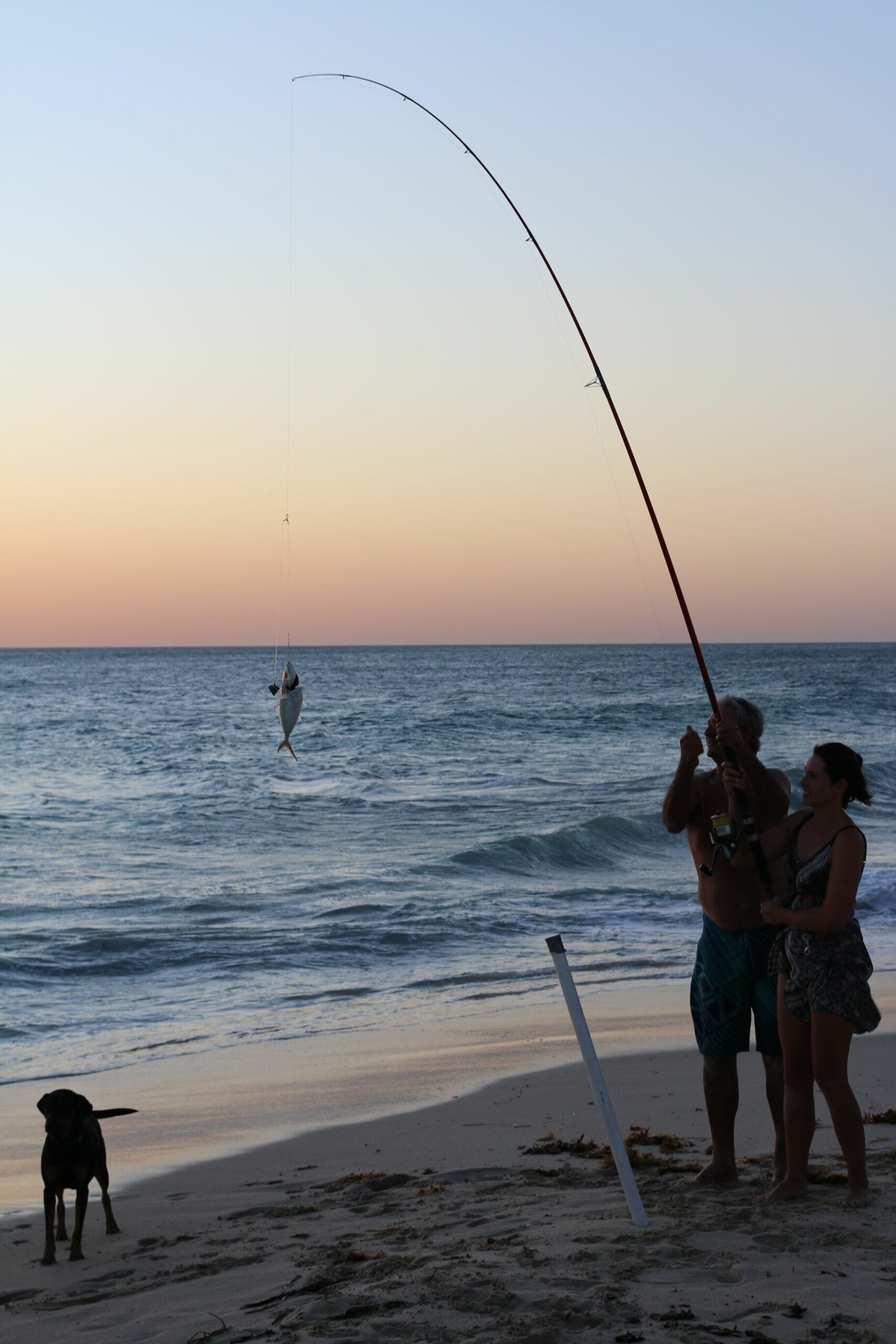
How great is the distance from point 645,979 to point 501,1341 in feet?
19.2

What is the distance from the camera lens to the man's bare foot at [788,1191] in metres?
3.70

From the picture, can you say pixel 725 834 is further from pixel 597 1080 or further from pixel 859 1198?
pixel 859 1198

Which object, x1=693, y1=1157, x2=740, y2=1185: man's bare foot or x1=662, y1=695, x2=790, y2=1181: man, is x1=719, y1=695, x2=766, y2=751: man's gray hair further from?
x1=693, y1=1157, x2=740, y2=1185: man's bare foot

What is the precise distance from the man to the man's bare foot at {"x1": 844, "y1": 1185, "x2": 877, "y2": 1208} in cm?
33

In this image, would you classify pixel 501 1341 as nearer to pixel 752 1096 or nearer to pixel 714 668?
pixel 752 1096

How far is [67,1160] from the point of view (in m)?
3.98

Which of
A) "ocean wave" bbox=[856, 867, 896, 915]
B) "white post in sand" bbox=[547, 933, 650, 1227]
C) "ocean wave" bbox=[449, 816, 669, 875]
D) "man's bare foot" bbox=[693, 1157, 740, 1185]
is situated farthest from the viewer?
"ocean wave" bbox=[449, 816, 669, 875]

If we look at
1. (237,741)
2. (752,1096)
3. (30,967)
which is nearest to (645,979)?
(752,1096)

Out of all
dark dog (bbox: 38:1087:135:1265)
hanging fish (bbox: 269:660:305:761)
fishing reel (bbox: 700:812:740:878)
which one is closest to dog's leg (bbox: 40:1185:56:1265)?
dark dog (bbox: 38:1087:135:1265)

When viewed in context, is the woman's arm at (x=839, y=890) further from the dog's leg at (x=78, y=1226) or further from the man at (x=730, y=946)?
the dog's leg at (x=78, y=1226)

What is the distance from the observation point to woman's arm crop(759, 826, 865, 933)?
138 inches

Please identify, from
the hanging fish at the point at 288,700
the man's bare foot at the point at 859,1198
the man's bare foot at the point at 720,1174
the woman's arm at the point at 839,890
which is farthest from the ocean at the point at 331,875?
the woman's arm at the point at 839,890

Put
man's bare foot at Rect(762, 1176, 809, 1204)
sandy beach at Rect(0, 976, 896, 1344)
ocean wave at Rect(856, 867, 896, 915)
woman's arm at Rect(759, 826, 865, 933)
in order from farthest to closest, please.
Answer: ocean wave at Rect(856, 867, 896, 915) < man's bare foot at Rect(762, 1176, 809, 1204) < woman's arm at Rect(759, 826, 865, 933) < sandy beach at Rect(0, 976, 896, 1344)

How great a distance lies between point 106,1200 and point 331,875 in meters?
8.72
